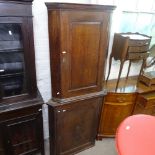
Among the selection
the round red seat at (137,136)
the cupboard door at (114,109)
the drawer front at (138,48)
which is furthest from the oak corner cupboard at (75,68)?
the round red seat at (137,136)

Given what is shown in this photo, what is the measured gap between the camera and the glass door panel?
1.38 metres

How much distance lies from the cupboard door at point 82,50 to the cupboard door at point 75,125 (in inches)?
7.0

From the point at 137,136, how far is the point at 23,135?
3.99 feet

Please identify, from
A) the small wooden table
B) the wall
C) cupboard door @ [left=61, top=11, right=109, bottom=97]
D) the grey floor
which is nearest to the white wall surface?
the wall

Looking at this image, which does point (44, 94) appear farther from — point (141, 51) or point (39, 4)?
point (141, 51)

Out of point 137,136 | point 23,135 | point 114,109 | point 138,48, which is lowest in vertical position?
point 23,135

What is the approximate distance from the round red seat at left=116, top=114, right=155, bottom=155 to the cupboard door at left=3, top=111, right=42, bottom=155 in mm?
968

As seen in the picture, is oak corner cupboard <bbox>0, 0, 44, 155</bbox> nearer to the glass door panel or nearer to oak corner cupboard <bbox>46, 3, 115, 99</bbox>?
the glass door panel

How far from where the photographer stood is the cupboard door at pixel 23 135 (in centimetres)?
163

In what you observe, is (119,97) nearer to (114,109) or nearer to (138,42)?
(114,109)

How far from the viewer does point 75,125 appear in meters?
1.92

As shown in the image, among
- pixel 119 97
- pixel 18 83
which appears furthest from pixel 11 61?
pixel 119 97

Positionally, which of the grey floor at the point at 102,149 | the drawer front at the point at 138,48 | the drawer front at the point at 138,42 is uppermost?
the drawer front at the point at 138,42

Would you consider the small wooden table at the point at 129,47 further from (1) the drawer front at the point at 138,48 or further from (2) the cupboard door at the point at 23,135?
(2) the cupboard door at the point at 23,135
